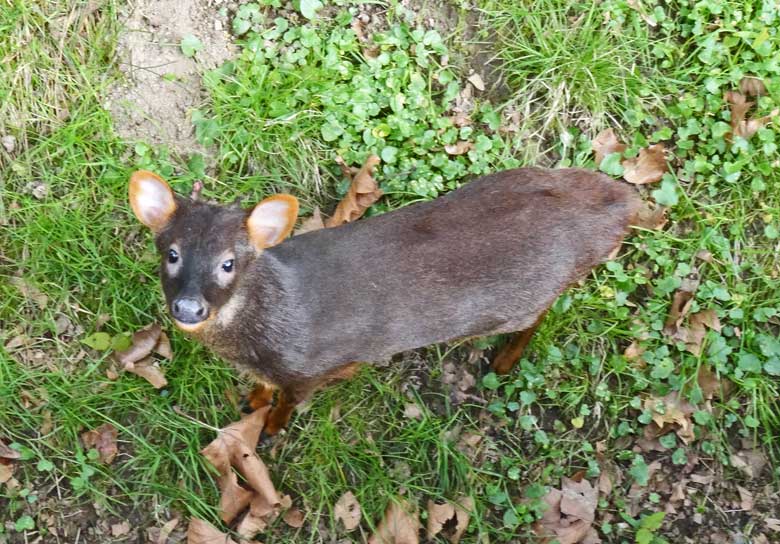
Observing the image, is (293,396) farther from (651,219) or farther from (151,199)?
(651,219)

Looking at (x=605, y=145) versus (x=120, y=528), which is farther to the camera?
(x=605, y=145)

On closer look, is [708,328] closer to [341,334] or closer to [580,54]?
[580,54]

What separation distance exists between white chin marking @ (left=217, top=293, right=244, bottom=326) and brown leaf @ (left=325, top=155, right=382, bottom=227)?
1.09m

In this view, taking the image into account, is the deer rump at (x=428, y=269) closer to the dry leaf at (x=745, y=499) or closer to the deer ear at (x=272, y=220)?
the deer ear at (x=272, y=220)

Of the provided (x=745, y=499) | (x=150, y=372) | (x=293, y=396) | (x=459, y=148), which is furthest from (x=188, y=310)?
(x=745, y=499)

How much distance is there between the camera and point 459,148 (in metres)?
5.55

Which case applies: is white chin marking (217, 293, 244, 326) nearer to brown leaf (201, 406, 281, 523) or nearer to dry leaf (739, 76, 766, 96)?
brown leaf (201, 406, 281, 523)

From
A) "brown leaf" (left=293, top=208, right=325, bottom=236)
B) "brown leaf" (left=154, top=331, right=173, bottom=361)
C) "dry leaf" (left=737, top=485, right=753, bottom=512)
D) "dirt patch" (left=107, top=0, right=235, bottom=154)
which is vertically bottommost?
"dry leaf" (left=737, top=485, right=753, bottom=512)

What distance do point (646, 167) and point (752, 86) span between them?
2.88 feet

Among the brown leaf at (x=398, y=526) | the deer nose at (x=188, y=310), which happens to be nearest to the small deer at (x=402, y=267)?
the deer nose at (x=188, y=310)

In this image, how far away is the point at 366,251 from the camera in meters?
4.54

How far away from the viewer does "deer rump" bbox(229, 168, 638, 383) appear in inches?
176

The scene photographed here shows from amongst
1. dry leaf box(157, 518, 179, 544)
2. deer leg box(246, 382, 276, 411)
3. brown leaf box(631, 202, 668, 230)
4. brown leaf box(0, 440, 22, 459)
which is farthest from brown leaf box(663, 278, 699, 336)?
brown leaf box(0, 440, 22, 459)

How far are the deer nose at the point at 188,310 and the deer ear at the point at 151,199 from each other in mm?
551
